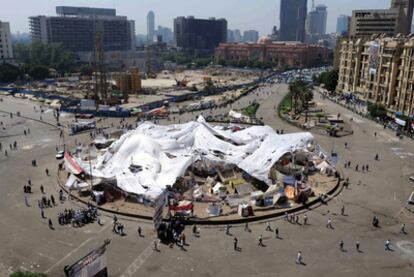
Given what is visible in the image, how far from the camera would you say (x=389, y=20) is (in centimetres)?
15488

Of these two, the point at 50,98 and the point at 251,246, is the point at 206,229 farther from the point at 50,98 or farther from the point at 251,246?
the point at 50,98

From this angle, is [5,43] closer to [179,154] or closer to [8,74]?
[8,74]

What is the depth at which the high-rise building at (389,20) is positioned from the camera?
154250mm

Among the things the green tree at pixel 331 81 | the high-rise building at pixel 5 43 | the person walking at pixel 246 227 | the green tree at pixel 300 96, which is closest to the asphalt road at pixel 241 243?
the person walking at pixel 246 227

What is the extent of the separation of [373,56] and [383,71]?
5218 mm

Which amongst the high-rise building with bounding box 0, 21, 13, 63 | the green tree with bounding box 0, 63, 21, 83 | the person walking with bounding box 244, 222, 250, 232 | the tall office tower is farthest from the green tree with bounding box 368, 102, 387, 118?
the high-rise building with bounding box 0, 21, 13, 63

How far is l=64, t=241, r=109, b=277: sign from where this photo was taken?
670 inches

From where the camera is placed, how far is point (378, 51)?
82.1 m

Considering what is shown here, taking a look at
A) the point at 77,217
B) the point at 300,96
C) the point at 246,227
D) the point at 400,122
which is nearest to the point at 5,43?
the point at 300,96

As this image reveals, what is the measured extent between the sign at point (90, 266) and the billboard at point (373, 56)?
8065 cm

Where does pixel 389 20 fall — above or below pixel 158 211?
above

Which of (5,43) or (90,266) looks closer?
(90,266)

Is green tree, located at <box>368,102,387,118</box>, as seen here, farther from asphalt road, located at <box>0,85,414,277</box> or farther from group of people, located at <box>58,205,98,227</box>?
group of people, located at <box>58,205,98,227</box>

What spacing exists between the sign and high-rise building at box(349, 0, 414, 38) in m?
158
